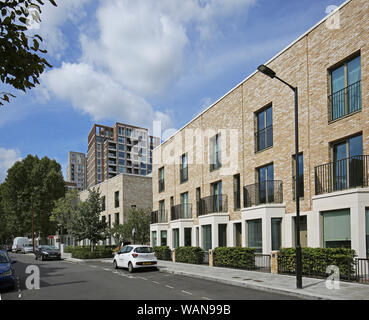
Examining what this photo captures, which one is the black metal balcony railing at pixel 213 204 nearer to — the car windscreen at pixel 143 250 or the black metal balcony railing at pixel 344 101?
the car windscreen at pixel 143 250

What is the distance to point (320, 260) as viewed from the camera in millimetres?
14375

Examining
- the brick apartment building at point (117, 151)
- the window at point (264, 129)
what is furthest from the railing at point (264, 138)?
the brick apartment building at point (117, 151)

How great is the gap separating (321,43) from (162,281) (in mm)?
12519

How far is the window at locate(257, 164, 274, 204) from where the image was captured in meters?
20.0

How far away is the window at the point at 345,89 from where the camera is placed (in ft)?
50.5

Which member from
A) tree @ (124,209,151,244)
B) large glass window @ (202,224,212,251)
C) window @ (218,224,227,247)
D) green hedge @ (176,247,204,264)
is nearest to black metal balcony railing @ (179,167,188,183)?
large glass window @ (202,224,212,251)

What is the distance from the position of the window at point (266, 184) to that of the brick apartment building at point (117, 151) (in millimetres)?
101282

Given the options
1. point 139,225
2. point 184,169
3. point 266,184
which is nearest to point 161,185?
point 139,225

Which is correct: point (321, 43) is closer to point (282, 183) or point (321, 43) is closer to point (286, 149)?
point (286, 149)

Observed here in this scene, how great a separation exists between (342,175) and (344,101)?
3080 mm

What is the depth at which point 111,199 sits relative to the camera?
4650 centimetres

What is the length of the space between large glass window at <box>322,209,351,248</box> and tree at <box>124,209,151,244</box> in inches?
960

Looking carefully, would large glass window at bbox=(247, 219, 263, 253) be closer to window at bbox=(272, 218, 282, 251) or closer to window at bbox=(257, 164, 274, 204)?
window at bbox=(272, 218, 282, 251)

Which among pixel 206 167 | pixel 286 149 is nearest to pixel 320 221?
pixel 286 149
